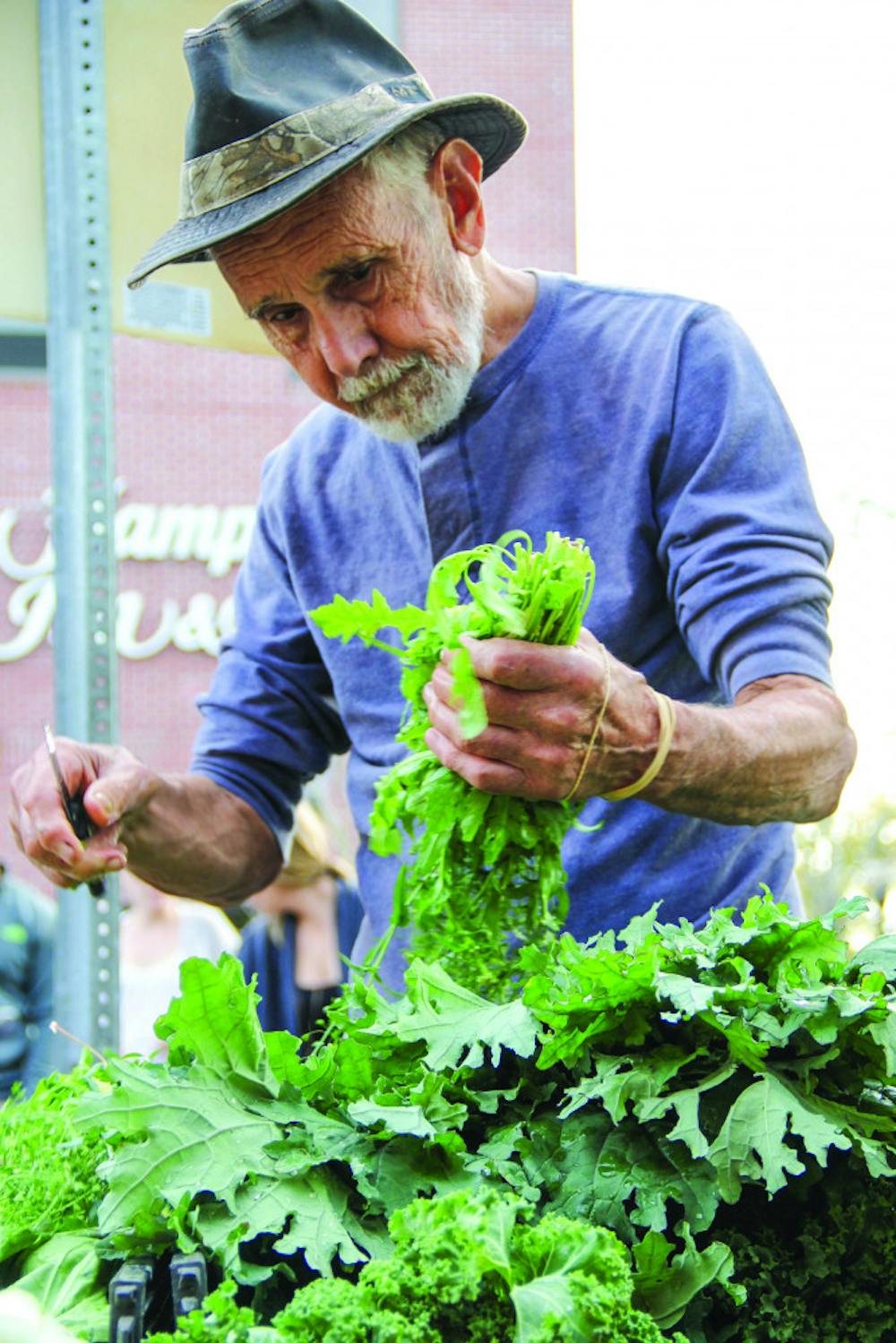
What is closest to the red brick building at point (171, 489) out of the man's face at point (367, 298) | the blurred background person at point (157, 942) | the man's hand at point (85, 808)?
the blurred background person at point (157, 942)

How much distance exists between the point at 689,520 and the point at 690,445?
135 mm

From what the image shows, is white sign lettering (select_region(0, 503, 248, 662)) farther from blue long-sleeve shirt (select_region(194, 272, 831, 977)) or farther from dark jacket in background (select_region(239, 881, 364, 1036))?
blue long-sleeve shirt (select_region(194, 272, 831, 977))

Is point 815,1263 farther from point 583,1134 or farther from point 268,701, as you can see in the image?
point 268,701

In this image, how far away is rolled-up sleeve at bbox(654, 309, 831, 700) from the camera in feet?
6.08

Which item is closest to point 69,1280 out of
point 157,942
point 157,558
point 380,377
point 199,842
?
point 199,842

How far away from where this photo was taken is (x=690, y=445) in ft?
6.62

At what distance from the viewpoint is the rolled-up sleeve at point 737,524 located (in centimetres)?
185

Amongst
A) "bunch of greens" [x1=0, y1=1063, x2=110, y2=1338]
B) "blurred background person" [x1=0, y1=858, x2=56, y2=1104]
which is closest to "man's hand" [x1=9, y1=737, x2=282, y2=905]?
"bunch of greens" [x1=0, y1=1063, x2=110, y2=1338]

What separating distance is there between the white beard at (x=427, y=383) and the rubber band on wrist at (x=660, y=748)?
633mm

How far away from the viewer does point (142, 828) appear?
2.18 metres

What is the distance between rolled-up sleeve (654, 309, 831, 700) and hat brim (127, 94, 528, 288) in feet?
1.46

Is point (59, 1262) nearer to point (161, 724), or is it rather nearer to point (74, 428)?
point (74, 428)

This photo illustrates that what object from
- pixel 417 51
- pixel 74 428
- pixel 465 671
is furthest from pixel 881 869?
pixel 465 671

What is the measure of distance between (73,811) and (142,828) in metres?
0.23
